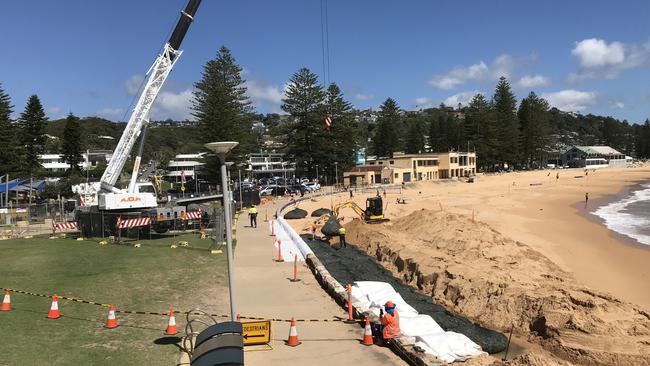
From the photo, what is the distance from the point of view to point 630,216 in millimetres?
41312

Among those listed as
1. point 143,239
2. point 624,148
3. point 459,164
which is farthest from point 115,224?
point 624,148

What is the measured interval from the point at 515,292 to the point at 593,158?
14168 cm

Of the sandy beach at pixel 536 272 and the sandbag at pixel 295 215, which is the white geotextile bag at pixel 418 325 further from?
the sandbag at pixel 295 215

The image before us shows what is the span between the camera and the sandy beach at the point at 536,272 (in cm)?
1152

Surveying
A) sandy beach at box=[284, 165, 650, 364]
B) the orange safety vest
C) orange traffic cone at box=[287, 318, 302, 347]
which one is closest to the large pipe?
sandy beach at box=[284, 165, 650, 364]

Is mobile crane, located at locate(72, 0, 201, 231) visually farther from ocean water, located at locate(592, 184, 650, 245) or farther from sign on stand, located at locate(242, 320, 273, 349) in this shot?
ocean water, located at locate(592, 184, 650, 245)

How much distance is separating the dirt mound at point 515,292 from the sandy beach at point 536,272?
1.1 inches

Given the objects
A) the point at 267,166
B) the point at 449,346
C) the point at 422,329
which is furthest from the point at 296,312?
the point at 267,166

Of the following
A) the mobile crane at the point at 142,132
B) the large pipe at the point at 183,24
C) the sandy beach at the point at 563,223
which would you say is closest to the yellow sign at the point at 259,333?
the sandy beach at the point at 563,223

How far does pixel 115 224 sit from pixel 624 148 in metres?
203

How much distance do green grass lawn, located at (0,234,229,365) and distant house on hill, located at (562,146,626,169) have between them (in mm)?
137398

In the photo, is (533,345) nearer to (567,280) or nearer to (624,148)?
(567,280)

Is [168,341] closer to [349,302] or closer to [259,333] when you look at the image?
[259,333]

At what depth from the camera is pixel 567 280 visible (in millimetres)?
18359
